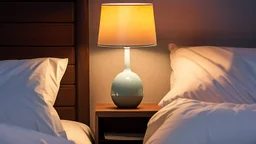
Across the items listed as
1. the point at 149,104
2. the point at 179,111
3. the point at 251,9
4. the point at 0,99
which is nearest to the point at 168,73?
the point at 149,104

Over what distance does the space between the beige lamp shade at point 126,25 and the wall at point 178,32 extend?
0.29 metres

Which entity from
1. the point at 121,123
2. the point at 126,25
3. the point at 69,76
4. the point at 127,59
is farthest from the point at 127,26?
the point at 121,123

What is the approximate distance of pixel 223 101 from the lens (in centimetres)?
224

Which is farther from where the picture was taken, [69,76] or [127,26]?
[69,76]

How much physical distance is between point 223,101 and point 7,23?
1.14m

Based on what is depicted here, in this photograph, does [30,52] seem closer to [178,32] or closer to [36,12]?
[36,12]

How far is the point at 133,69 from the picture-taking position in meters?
2.76

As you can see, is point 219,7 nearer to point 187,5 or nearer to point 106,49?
point 187,5

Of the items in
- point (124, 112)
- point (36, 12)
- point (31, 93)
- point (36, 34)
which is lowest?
point (124, 112)

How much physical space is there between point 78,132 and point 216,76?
671 mm

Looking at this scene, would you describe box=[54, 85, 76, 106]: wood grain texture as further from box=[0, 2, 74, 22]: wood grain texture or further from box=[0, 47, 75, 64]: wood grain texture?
box=[0, 2, 74, 22]: wood grain texture

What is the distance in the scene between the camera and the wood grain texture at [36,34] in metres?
2.60

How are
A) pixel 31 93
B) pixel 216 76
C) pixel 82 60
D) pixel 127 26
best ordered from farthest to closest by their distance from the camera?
pixel 82 60
pixel 127 26
pixel 216 76
pixel 31 93

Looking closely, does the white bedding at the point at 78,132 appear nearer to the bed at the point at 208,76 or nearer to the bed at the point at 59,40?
the bed at the point at 59,40
